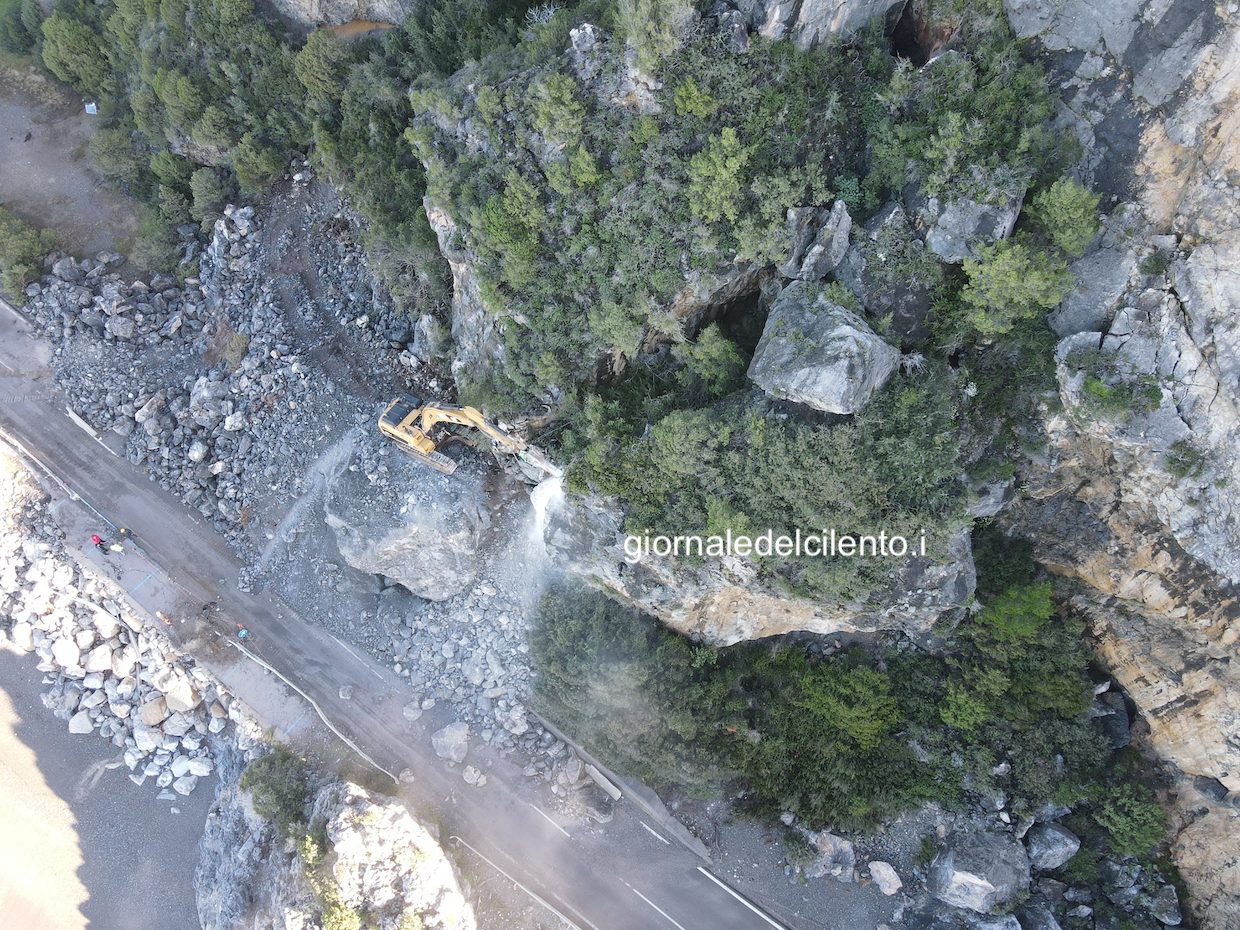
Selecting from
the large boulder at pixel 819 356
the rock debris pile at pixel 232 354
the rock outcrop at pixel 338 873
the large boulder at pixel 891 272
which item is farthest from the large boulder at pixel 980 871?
the rock debris pile at pixel 232 354

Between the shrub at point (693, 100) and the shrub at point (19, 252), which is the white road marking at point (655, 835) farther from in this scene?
the shrub at point (19, 252)

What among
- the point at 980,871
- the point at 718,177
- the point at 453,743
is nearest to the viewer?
the point at 718,177

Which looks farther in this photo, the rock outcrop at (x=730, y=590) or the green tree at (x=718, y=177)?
the rock outcrop at (x=730, y=590)

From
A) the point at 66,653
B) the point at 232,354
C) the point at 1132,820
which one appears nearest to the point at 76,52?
the point at 232,354

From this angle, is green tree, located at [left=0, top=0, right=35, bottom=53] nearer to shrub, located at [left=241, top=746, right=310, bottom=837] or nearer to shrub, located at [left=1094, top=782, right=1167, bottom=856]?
shrub, located at [left=241, top=746, right=310, bottom=837]

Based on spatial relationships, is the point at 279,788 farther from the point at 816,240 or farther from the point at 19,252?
the point at 816,240

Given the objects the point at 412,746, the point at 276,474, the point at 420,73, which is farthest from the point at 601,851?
the point at 420,73

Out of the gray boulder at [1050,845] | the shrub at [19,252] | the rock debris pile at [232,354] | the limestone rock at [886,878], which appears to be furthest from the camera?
the shrub at [19,252]
